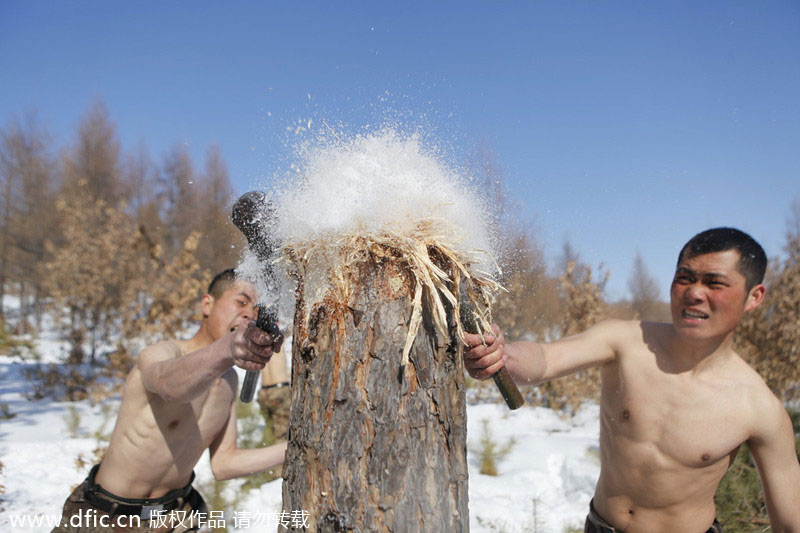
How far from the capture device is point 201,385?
2.18 metres

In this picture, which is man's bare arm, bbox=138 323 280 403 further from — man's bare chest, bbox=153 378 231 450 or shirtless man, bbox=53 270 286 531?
man's bare chest, bbox=153 378 231 450

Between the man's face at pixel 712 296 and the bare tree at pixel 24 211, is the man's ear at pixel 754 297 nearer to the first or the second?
the man's face at pixel 712 296

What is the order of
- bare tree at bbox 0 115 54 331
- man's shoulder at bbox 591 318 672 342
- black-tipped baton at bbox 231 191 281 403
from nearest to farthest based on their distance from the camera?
black-tipped baton at bbox 231 191 281 403, man's shoulder at bbox 591 318 672 342, bare tree at bbox 0 115 54 331

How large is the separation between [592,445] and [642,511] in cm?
406

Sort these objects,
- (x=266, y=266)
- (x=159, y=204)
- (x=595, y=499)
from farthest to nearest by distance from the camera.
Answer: (x=159, y=204), (x=595, y=499), (x=266, y=266)

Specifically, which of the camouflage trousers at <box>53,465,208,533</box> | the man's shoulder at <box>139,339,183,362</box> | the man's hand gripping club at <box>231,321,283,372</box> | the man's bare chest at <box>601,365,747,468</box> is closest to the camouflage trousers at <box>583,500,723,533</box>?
the man's bare chest at <box>601,365,747,468</box>

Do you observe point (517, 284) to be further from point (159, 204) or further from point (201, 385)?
point (159, 204)

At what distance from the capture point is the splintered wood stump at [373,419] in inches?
55.2

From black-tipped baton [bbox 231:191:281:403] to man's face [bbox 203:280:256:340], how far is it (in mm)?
1219

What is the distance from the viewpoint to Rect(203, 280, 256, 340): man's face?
9.68 feet

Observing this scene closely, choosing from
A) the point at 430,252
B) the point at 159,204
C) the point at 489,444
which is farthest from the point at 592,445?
the point at 159,204

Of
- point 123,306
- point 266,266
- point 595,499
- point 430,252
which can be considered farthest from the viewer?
point 123,306

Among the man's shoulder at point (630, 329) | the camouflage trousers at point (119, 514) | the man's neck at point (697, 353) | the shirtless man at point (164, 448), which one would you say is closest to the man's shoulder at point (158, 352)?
the shirtless man at point (164, 448)

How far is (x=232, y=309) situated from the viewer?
9.73ft
